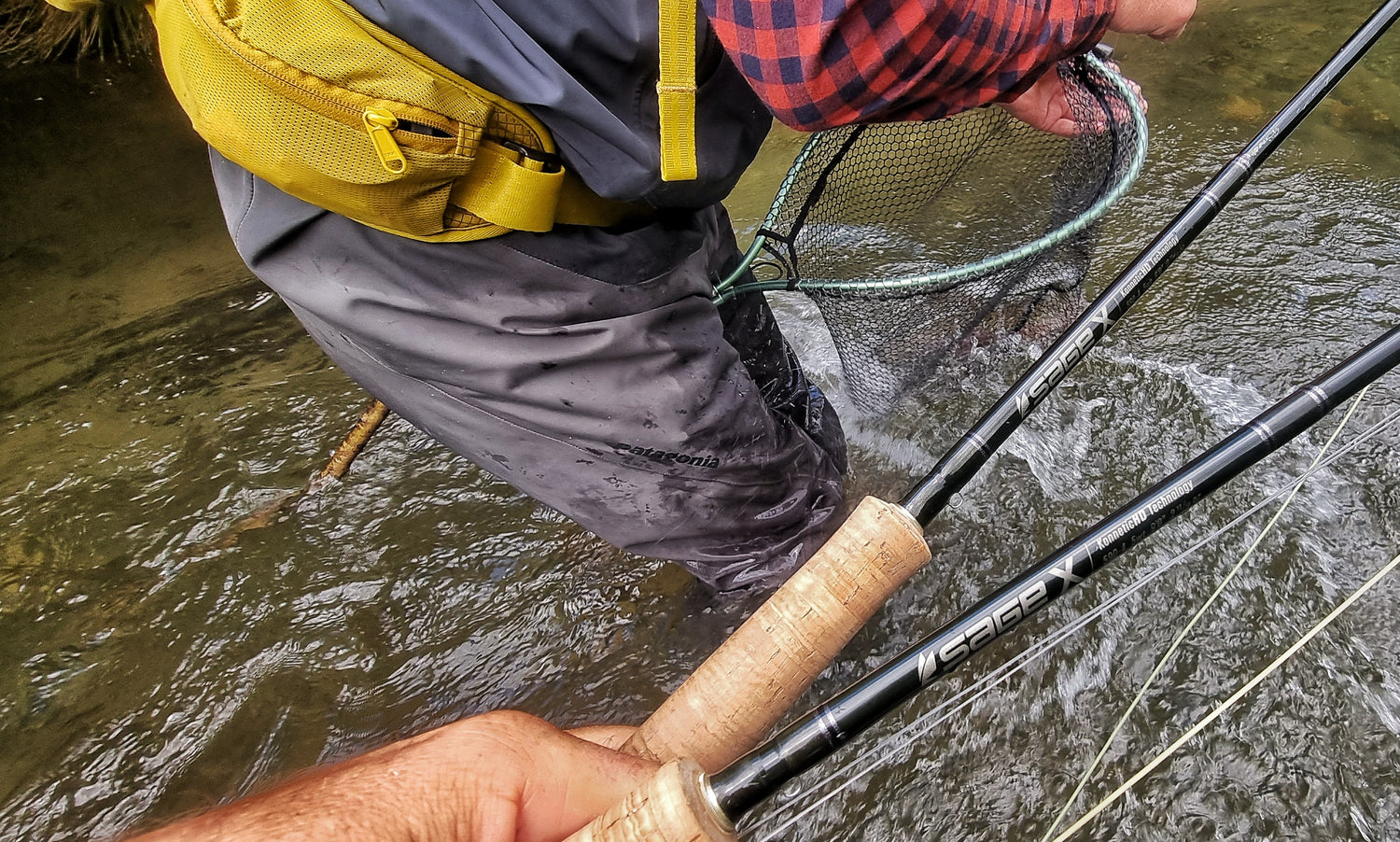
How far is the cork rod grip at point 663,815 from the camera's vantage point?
91cm

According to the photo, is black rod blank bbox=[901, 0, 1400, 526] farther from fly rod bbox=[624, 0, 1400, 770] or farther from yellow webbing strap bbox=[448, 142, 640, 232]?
yellow webbing strap bbox=[448, 142, 640, 232]

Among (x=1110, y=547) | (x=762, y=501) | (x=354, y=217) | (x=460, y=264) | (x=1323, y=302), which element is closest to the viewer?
(x=1110, y=547)

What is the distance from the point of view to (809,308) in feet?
10.7

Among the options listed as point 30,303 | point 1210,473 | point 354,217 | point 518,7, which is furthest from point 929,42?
point 30,303

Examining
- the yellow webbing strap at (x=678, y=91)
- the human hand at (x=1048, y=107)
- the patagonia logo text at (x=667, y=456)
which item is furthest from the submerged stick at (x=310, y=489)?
the human hand at (x=1048, y=107)

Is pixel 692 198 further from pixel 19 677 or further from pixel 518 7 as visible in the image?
pixel 19 677

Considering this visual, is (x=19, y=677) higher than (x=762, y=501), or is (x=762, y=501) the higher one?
(x=762, y=501)

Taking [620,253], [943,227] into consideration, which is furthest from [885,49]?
[943,227]

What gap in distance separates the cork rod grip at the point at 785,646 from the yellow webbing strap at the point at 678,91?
61cm

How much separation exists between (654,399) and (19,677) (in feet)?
6.20

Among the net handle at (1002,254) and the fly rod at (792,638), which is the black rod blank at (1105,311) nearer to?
the fly rod at (792,638)

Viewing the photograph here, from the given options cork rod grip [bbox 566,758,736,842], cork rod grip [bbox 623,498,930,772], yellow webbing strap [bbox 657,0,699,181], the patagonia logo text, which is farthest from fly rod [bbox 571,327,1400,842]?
yellow webbing strap [bbox 657,0,699,181]

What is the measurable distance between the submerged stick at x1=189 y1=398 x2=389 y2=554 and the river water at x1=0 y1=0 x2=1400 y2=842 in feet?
0.12

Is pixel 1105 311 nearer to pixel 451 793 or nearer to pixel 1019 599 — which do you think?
pixel 1019 599
